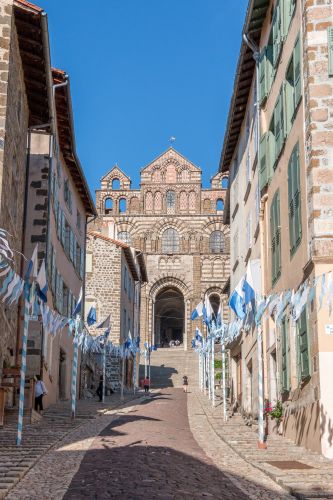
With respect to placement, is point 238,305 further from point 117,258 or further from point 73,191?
point 117,258

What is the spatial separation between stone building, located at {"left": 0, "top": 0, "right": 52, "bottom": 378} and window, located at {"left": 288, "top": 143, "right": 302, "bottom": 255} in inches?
205

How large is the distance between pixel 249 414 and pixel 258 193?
244 inches

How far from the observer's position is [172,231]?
6062 cm

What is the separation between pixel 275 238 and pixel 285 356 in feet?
8.95

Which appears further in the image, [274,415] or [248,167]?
[248,167]

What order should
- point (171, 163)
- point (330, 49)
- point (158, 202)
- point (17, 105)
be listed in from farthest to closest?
point (171, 163), point (158, 202), point (17, 105), point (330, 49)

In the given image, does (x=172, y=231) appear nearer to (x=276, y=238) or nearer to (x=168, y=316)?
(x=168, y=316)

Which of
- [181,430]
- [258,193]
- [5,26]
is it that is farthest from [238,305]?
[5,26]

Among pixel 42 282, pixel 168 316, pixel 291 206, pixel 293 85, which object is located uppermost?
pixel 168 316

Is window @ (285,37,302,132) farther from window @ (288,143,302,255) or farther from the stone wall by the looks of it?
the stone wall

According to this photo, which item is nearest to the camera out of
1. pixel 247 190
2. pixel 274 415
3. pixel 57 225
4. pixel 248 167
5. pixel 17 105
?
pixel 274 415

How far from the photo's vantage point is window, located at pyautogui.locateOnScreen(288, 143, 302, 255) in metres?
12.9

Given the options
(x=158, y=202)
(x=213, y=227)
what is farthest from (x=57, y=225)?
(x=158, y=202)

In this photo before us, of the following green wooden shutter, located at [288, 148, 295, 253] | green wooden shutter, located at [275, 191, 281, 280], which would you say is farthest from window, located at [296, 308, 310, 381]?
green wooden shutter, located at [275, 191, 281, 280]
